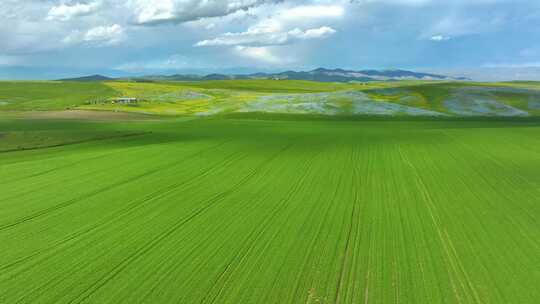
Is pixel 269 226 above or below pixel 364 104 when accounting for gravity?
below

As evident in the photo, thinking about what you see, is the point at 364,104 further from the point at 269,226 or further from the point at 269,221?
the point at 269,226

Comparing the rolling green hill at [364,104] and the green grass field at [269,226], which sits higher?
the rolling green hill at [364,104]

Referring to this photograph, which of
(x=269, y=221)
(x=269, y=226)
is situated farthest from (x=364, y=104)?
(x=269, y=226)

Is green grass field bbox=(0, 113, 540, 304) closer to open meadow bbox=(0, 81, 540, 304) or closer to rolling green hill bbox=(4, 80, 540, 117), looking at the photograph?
open meadow bbox=(0, 81, 540, 304)

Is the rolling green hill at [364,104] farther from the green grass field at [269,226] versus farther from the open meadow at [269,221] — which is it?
the green grass field at [269,226]

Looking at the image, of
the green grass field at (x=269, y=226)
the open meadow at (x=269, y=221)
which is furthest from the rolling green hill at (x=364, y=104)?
the green grass field at (x=269, y=226)

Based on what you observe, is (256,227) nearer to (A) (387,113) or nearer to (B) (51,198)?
(B) (51,198)
